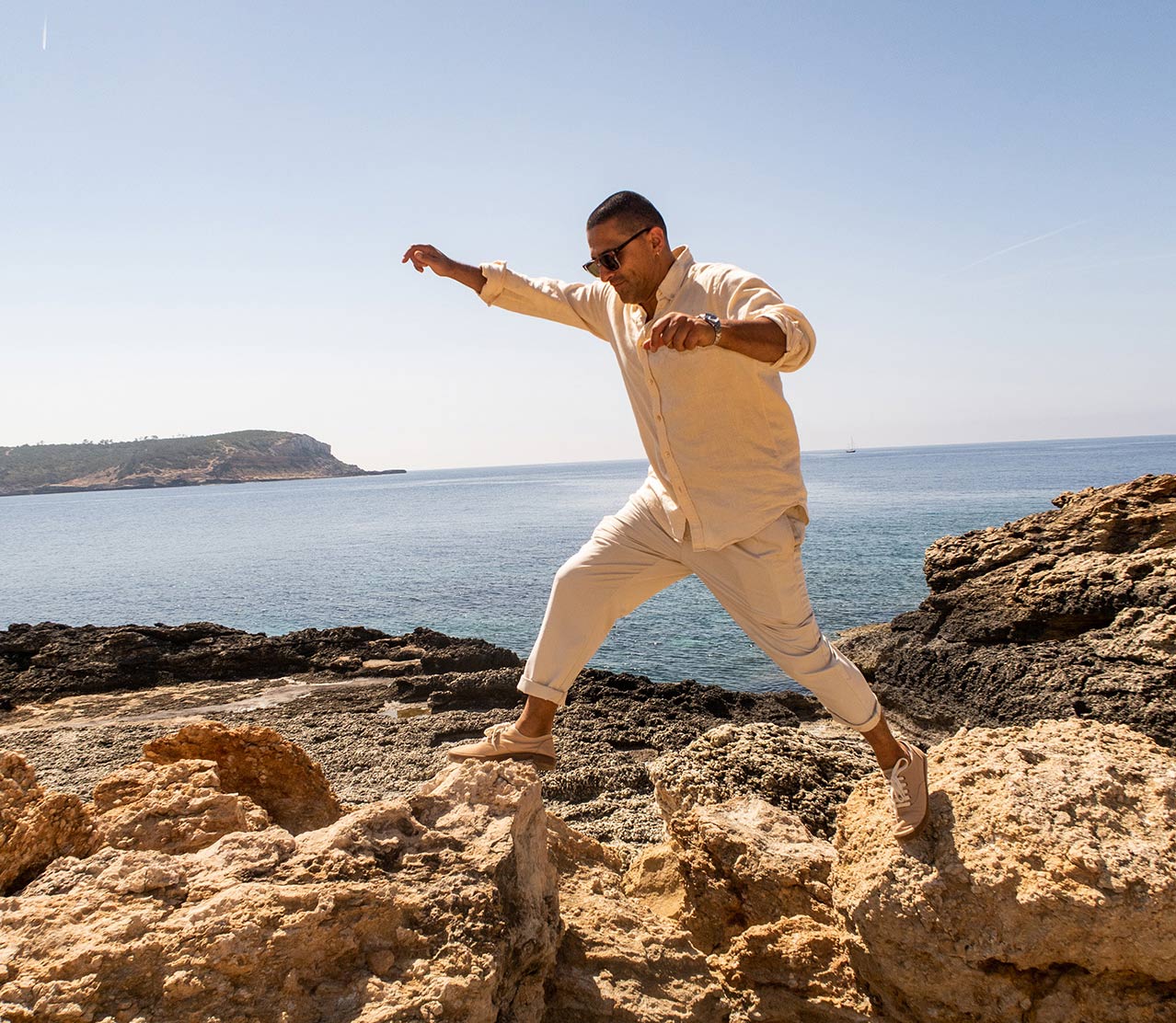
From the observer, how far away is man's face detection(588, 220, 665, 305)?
3277 millimetres

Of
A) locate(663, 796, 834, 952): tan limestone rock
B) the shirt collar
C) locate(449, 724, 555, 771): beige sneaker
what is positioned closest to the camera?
locate(663, 796, 834, 952): tan limestone rock

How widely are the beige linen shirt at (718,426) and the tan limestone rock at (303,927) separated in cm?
129

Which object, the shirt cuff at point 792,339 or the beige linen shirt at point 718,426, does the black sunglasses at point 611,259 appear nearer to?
the beige linen shirt at point 718,426

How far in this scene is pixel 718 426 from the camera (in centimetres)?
318

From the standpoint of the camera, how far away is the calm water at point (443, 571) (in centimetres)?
1938

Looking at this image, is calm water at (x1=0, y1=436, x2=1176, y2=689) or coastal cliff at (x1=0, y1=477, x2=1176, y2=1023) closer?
coastal cliff at (x1=0, y1=477, x2=1176, y2=1023)

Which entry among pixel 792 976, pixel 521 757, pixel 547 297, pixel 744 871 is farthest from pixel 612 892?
pixel 547 297

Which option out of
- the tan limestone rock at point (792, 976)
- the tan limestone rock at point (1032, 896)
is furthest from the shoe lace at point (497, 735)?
the tan limestone rock at point (1032, 896)

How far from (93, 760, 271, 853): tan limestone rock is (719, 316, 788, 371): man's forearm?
2260 millimetres

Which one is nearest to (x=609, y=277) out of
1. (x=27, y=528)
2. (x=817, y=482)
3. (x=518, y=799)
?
(x=518, y=799)

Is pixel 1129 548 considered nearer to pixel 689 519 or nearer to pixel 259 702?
pixel 689 519

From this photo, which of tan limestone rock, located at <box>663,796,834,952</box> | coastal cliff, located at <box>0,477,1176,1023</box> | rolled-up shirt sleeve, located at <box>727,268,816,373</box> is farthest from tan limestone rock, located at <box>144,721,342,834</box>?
rolled-up shirt sleeve, located at <box>727,268,816,373</box>

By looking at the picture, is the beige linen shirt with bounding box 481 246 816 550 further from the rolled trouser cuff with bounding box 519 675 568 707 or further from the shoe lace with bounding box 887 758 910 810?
the shoe lace with bounding box 887 758 910 810

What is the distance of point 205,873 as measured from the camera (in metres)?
2.38
